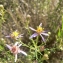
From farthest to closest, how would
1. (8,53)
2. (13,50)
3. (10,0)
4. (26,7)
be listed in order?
(10,0) < (26,7) < (8,53) < (13,50)

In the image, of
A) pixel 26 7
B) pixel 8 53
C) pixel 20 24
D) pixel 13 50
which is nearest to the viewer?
pixel 13 50

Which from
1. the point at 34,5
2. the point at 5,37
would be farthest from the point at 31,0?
the point at 5,37

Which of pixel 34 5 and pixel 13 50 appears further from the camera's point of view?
pixel 34 5

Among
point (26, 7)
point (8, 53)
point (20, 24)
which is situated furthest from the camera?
point (26, 7)

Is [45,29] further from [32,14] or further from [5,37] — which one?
[5,37]

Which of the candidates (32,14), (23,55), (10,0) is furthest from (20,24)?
(10,0)

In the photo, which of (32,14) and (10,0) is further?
(10,0)

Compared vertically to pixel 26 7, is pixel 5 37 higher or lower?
lower

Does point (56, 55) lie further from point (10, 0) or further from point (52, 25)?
point (10, 0)

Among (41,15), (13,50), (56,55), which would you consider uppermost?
(41,15)
